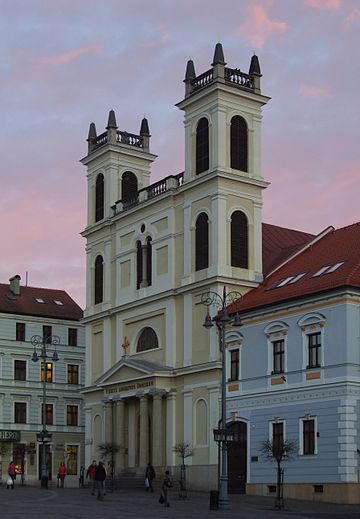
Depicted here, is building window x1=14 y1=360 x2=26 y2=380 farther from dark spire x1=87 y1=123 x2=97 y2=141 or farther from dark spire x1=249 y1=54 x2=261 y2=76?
dark spire x1=249 y1=54 x2=261 y2=76

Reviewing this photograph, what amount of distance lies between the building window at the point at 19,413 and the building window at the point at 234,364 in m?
33.0

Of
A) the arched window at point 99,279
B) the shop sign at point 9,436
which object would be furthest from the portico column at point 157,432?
the shop sign at point 9,436

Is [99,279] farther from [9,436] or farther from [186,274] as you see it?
[9,436]

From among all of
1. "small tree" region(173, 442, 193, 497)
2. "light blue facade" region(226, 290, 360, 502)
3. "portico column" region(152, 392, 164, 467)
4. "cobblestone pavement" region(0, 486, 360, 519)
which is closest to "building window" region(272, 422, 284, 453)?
"light blue facade" region(226, 290, 360, 502)

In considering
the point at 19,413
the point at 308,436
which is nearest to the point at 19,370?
the point at 19,413

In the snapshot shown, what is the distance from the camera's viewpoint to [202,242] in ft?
192

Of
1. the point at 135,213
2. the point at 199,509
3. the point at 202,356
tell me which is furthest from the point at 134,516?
the point at 135,213

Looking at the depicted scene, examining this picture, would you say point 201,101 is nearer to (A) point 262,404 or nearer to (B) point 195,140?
(B) point 195,140

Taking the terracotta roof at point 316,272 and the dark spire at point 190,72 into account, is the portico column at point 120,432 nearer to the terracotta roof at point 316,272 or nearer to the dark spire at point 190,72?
the terracotta roof at point 316,272

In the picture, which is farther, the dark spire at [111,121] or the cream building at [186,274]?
the dark spire at [111,121]

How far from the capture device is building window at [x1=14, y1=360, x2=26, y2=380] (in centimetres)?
8338

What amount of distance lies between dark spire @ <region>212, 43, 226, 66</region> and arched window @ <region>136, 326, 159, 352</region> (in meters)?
16.6

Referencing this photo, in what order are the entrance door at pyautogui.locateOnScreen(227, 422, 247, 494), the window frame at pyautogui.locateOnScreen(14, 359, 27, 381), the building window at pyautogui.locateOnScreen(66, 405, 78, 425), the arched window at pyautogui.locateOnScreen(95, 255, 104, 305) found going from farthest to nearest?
1. the building window at pyautogui.locateOnScreen(66, 405, 78, 425)
2. the window frame at pyautogui.locateOnScreen(14, 359, 27, 381)
3. the arched window at pyautogui.locateOnScreen(95, 255, 104, 305)
4. the entrance door at pyautogui.locateOnScreen(227, 422, 247, 494)

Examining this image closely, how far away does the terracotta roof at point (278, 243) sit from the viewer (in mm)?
59406
